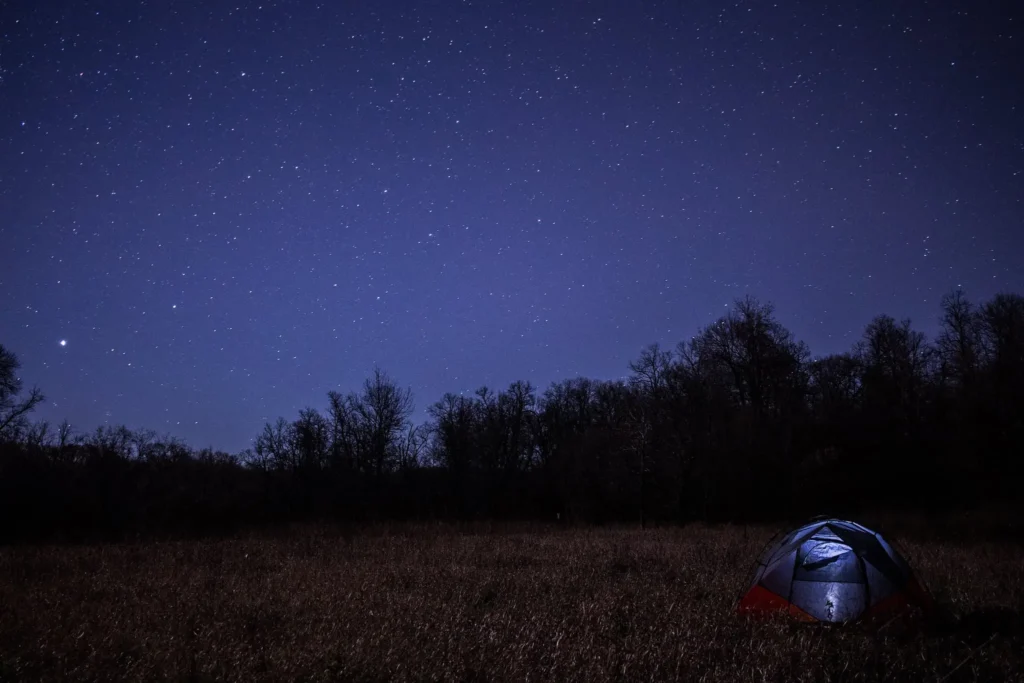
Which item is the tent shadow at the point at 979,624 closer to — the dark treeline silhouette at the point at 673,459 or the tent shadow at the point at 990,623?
the tent shadow at the point at 990,623

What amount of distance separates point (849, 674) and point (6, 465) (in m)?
36.5

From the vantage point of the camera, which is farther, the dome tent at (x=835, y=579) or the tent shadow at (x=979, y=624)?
the dome tent at (x=835, y=579)

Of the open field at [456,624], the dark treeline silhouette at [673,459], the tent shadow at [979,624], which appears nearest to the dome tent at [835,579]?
the tent shadow at [979,624]

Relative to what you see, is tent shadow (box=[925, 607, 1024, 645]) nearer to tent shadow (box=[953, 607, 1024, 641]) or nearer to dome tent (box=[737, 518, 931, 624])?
tent shadow (box=[953, 607, 1024, 641])

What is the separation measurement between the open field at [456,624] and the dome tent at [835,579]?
688 mm

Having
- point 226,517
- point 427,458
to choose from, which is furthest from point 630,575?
point 427,458

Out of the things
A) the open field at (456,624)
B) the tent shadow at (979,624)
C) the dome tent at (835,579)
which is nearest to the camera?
the open field at (456,624)

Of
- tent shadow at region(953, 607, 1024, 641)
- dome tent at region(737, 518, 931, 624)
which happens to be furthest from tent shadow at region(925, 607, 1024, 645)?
dome tent at region(737, 518, 931, 624)

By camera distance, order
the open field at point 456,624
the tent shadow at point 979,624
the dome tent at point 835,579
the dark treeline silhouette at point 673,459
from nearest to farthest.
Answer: the open field at point 456,624
the tent shadow at point 979,624
the dome tent at point 835,579
the dark treeline silhouette at point 673,459

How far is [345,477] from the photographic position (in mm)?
45312

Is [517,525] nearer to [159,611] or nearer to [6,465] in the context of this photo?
[159,611]

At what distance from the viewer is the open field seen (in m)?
6.29

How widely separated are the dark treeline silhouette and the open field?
17.6m

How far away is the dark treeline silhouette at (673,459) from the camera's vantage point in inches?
1299
